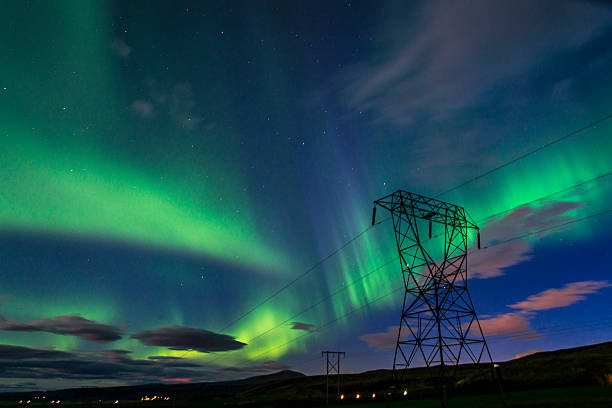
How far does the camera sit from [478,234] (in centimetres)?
5100

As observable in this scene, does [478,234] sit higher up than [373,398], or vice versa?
[478,234]

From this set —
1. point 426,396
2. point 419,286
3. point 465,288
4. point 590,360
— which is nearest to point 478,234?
point 465,288

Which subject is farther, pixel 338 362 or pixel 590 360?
pixel 590 360

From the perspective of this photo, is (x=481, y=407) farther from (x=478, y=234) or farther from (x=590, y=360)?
(x=590, y=360)

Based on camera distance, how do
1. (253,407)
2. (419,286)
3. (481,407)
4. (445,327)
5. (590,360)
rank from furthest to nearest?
(253,407), (590,360), (481,407), (419,286), (445,327)

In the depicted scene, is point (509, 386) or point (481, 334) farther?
point (509, 386)

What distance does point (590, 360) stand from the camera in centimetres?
10175

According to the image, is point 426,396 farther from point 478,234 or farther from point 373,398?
point 478,234

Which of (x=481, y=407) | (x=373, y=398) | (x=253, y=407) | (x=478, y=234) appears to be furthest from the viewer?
(x=253, y=407)

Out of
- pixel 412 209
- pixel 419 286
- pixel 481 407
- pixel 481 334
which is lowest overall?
pixel 481 407

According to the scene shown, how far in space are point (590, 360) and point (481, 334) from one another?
9019cm

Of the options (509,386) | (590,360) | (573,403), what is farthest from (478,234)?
(590,360)

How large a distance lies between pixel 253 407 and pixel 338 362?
1531 inches

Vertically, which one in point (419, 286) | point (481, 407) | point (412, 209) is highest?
point (412, 209)
